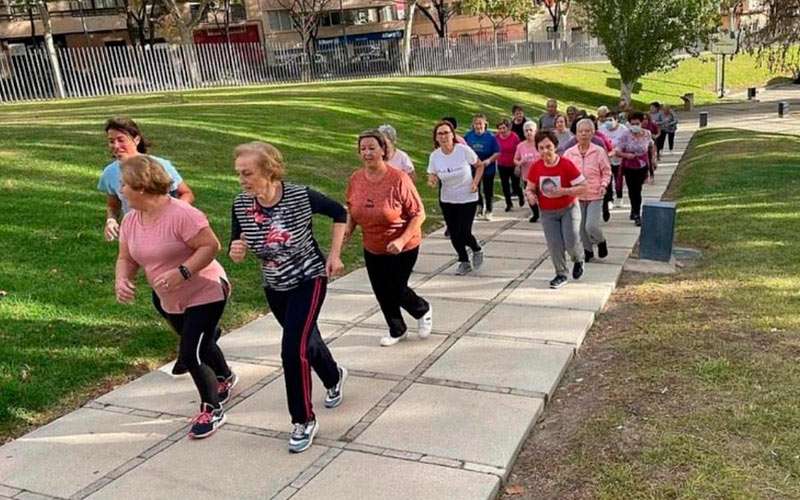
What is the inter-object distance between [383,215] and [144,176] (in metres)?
1.75

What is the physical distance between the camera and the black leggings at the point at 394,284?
513 centimetres

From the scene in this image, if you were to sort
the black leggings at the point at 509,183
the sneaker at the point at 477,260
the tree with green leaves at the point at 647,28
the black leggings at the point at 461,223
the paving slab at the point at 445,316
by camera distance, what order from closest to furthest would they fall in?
the paving slab at the point at 445,316, the black leggings at the point at 461,223, the sneaker at the point at 477,260, the black leggings at the point at 509,183, the tree with green leaves at the point at 647,28

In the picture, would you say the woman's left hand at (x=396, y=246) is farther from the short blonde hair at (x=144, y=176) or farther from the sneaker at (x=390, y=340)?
the short blonde hair at (x=144, y=176)

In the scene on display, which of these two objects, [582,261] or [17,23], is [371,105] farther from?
[17,23]

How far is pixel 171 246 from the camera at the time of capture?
3795 millimetres

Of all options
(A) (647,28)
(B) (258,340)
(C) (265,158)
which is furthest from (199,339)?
(A) (647,28)

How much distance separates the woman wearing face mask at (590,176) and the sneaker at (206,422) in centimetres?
443

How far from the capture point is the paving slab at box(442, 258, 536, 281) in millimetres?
7406

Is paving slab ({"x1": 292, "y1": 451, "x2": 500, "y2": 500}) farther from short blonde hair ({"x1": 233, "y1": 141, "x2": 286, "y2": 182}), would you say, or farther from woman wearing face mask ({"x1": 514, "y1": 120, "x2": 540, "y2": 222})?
woman wearing face mask ({"x1": 514, "y1": 120, "x2": 540, "y2": 222})

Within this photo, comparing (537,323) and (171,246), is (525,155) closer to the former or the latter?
(537,323)

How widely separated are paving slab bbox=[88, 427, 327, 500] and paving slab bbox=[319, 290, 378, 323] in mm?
2136

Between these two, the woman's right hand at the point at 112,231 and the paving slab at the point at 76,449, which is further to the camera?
the woman's right hand at the point at 112,231

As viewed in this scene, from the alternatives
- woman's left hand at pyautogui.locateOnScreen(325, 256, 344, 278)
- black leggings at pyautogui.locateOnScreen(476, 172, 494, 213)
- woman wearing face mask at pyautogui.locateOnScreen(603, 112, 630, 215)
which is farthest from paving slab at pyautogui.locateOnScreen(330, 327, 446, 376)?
woman wearing face mask at pyautogui.locateOnScreen(603, 112, 630, 215)

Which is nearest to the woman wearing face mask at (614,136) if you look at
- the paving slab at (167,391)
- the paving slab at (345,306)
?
the paving slab at (345,306)
